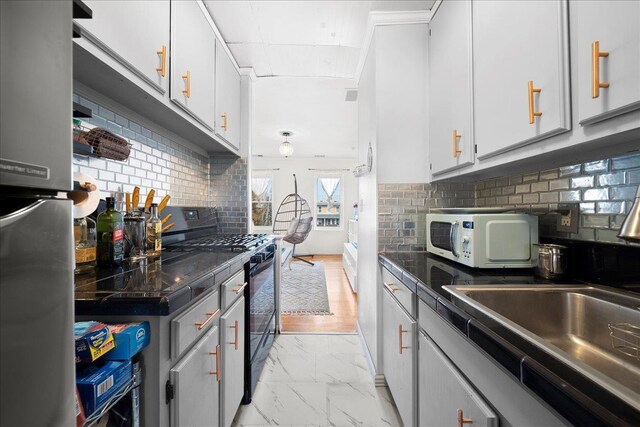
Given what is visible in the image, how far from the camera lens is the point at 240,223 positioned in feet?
8.75

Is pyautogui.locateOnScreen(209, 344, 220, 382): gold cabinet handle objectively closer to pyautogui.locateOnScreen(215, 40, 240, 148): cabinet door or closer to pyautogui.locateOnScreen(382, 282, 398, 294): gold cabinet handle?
pyautogui.locateOnScreen(382, 282, 398, 294): gold cabinet handle

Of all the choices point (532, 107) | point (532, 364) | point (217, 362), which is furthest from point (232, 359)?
point (532, 107)

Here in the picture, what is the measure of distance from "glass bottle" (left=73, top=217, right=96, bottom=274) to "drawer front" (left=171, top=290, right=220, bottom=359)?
470 mm

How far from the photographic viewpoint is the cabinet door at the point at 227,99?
207 centimetres

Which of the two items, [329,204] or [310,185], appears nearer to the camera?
[310,185]

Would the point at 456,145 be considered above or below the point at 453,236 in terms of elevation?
above

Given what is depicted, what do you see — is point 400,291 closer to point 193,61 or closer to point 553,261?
point 553,261

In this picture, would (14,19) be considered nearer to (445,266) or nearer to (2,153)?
(2,153)

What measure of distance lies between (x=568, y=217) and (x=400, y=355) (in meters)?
0.99

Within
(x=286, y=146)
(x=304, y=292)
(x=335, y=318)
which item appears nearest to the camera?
(x=335, y=318)

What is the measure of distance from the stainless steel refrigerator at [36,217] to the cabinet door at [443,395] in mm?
864

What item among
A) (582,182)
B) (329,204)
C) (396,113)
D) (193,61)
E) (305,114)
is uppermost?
(305,114)

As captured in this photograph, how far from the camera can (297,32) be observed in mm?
2010

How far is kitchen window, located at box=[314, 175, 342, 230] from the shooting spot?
7.43m
